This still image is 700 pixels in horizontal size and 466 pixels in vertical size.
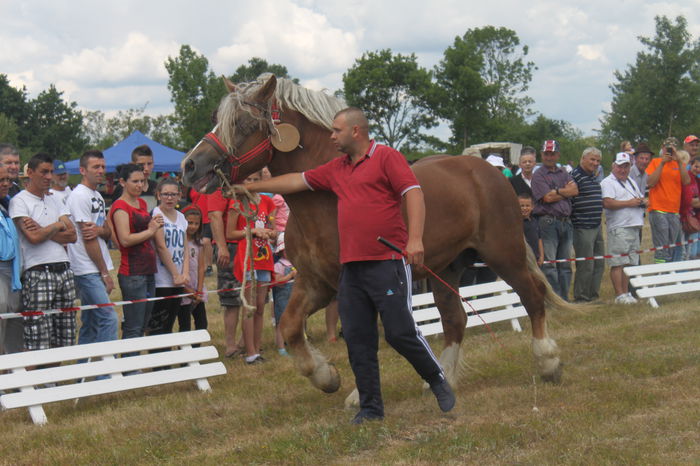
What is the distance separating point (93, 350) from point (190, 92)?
4189 cm

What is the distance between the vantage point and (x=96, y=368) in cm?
620

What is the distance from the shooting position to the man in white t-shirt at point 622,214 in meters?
10.6

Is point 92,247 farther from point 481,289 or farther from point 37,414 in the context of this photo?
point 481,289

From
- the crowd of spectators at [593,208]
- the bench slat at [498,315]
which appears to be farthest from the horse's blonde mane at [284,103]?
the crowd of spectators at [593,208]

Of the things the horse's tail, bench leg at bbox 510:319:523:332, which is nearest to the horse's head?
the horse's tail

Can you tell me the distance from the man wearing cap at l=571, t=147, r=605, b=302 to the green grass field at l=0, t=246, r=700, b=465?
3201mm

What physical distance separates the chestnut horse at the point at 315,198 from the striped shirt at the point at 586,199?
4.62 m

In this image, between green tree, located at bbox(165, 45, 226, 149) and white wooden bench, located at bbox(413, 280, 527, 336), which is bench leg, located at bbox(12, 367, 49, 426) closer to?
white wooden bench, located at bbox(413, 280, 527, 336)

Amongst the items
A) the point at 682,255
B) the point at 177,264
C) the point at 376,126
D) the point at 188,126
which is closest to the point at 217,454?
the point at 177,264

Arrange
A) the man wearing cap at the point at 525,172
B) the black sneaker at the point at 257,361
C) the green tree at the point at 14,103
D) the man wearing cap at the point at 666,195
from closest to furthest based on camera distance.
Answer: the black sneaker at the point at 257,361
the man wearing cap at the point at 525,172
the man wearing cap at the point at 666,195
the green tree at the point at 14,103

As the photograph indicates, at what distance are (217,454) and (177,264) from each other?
3.16 metres

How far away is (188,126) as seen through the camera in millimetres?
46219

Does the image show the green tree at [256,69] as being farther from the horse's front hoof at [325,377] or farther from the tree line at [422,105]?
the horse's front hoof at [325,377]

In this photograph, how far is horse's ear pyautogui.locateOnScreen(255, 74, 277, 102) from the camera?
4.90 meters
